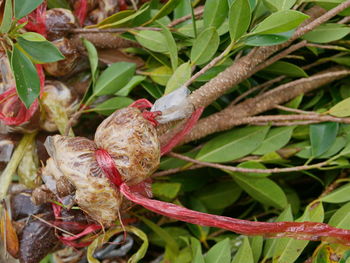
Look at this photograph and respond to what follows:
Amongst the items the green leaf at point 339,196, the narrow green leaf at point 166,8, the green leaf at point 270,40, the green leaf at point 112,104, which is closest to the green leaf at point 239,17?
the green leaf at point 270,40

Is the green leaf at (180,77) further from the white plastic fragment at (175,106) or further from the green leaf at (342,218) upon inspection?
the green leaf at (342,218)

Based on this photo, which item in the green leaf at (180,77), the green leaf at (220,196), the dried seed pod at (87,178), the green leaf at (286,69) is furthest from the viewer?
the green leaf at (220,196)

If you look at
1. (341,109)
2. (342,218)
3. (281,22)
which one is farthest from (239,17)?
(342,218)

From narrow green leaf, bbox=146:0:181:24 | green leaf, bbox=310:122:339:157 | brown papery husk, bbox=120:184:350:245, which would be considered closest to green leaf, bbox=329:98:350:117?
green leaf, bbox=310:122:339:157

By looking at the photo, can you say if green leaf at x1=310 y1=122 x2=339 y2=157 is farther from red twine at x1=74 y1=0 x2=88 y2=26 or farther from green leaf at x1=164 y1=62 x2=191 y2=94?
red twine at x1=74 y1=0 x2=88 y2=26

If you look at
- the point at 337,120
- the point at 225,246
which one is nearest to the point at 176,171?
the point at 225,246

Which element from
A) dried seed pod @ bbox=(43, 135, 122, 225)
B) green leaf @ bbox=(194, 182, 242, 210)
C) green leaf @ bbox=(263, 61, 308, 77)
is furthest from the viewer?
green leaf @ bbox=(194, 182, 242, 210)

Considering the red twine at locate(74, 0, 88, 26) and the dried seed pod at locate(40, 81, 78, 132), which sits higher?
the red twine at locate(74, 0, 88, 26)
